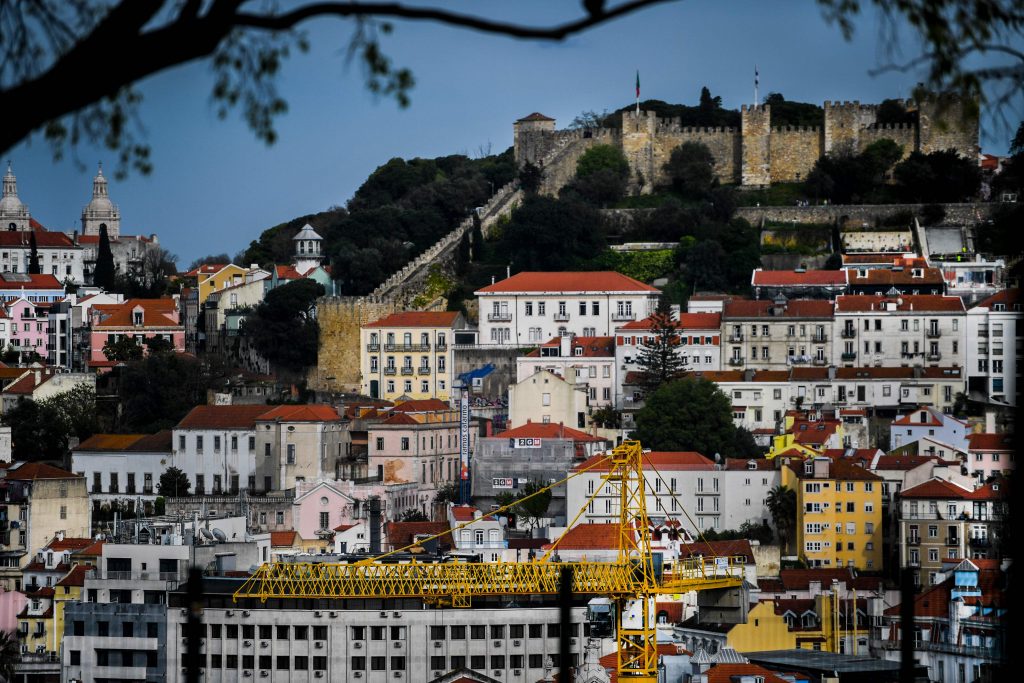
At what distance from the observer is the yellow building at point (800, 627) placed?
41188 millimetres

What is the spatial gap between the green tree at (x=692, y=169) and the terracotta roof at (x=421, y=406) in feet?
57.2

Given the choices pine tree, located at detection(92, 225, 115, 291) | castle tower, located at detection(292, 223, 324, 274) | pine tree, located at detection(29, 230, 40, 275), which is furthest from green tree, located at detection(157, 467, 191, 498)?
pine tree, located at detection(29, 230, 40, 275)

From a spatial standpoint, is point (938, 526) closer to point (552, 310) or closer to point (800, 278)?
point (800, 278)

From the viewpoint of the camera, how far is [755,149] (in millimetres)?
75375

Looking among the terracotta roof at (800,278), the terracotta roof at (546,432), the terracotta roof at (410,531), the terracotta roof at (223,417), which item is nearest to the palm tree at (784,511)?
the terracotta roof at (546,432)

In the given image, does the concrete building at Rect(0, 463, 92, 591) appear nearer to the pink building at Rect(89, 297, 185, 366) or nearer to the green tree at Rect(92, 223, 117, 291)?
the pink building at Rect(89, 297, 185, 366)

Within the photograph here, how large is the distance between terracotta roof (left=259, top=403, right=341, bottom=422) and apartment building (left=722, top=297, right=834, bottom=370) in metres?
11.5

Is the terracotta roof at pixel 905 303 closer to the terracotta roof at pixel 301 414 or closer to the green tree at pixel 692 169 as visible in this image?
the green tree at pixel 692 169

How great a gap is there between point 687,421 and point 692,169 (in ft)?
71.4

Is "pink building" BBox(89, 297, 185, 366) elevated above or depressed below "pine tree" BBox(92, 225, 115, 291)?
below

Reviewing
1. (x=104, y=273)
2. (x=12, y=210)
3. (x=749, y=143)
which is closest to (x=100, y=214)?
(x=12, y=210)

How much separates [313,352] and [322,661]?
82.7 feet

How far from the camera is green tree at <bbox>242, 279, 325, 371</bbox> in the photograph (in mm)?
63531

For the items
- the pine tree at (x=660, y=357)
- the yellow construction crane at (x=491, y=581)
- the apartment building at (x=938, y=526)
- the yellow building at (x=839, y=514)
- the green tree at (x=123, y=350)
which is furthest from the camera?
the green tree at (x=123, y=350)
